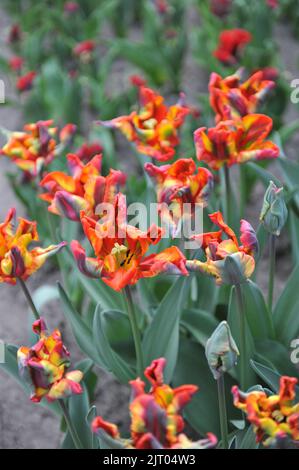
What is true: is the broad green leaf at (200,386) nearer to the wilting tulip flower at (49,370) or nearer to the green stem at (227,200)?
the green stem at (227,200)

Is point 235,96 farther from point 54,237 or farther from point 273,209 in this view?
point 54,237

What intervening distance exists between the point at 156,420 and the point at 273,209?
412 millimetres

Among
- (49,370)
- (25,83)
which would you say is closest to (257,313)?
(49,370)

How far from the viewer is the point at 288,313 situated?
1432 mm

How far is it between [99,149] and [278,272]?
23.4 inches

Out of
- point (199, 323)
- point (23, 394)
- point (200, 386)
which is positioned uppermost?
point (199, 323)

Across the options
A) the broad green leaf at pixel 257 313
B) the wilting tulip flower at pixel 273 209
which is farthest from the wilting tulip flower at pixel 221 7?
the wilting tulip flower at pixel 273 209

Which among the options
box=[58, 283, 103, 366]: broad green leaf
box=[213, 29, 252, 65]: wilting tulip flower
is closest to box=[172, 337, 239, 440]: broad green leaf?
box=[58, 283, 103, 366]: broad green leaf

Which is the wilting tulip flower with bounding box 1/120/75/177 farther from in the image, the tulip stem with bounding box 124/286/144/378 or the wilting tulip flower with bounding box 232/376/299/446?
the wilting tulip flower with bounding box 232/376/299/446

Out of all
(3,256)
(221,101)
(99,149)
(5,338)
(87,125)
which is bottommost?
(5,338)

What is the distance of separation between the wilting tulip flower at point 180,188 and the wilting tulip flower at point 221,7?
182 cm

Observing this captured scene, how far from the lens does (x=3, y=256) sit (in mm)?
1153
